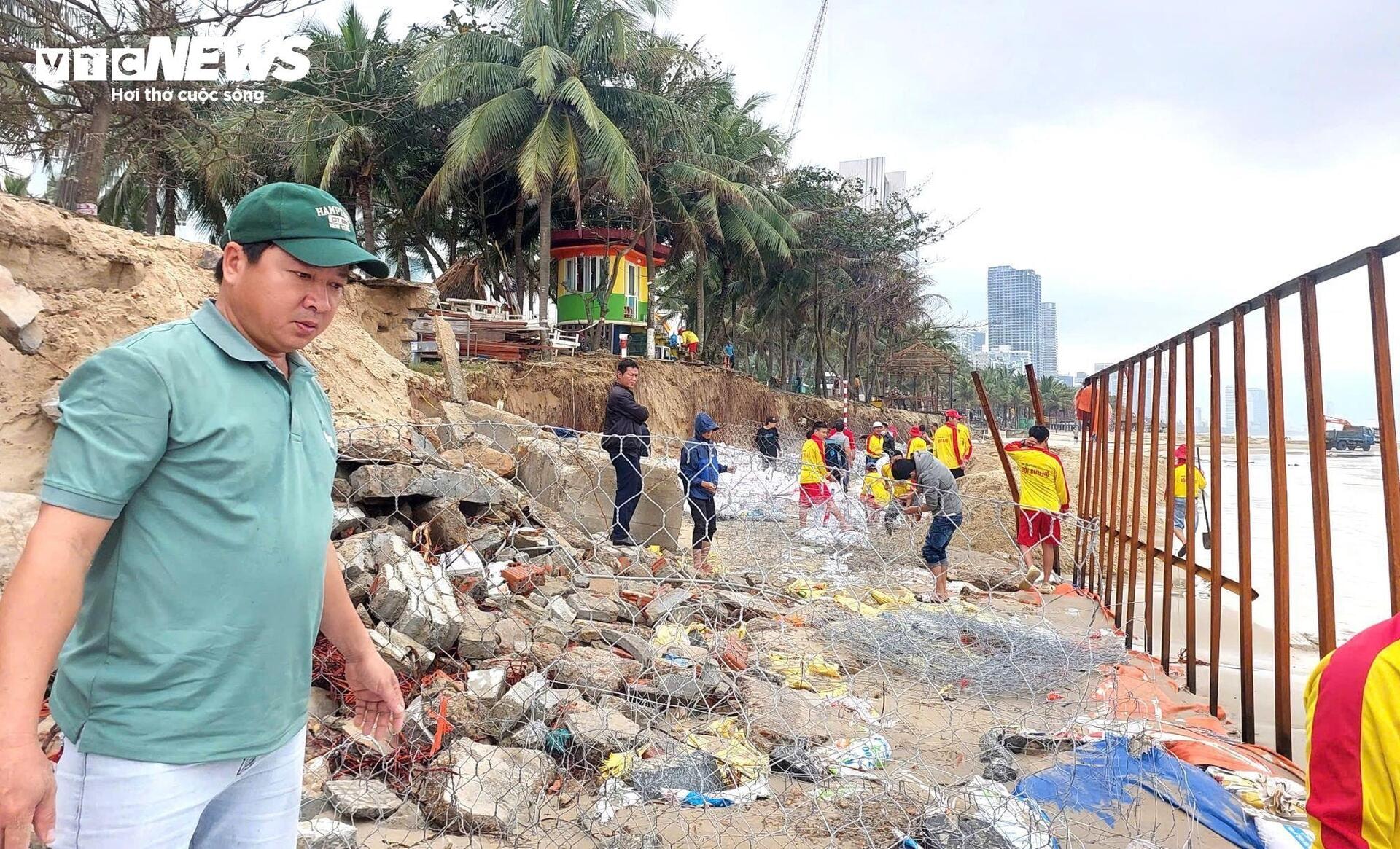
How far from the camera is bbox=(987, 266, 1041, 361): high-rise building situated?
571ft

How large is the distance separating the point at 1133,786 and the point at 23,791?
3.09 meters

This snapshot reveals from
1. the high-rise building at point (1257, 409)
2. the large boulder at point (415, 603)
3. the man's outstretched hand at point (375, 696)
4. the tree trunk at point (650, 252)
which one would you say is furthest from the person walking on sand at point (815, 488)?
the tree trunk at point (650, 252)

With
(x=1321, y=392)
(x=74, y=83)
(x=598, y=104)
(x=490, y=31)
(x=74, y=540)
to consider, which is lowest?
(x=74, y=540)

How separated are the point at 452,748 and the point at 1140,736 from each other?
100 inches

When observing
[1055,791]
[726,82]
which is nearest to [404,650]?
[1055,791]

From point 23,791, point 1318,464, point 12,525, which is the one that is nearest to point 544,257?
point 12,525

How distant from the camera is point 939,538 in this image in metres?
6.22

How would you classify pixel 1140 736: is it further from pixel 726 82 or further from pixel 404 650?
pixel 726 82

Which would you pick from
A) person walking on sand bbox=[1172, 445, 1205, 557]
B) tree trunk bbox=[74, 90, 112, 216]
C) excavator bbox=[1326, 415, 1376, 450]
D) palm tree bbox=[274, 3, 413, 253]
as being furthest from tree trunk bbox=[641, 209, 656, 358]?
excavator bbox=[1326, 415, 1376, 450]

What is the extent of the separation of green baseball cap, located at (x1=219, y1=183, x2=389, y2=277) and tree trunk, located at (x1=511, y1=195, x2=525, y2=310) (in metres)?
19.4

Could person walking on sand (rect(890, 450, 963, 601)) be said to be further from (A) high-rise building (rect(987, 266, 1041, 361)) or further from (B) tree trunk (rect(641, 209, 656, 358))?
(A) high-rise building (rect(987, 266, 1041, 361))

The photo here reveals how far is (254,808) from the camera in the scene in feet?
4.33

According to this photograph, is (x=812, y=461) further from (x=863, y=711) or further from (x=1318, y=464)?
(x=1318, y=464)

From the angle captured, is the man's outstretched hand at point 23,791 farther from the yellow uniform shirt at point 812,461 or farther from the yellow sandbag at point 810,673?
the yellow uniform shirt at point 812,461
